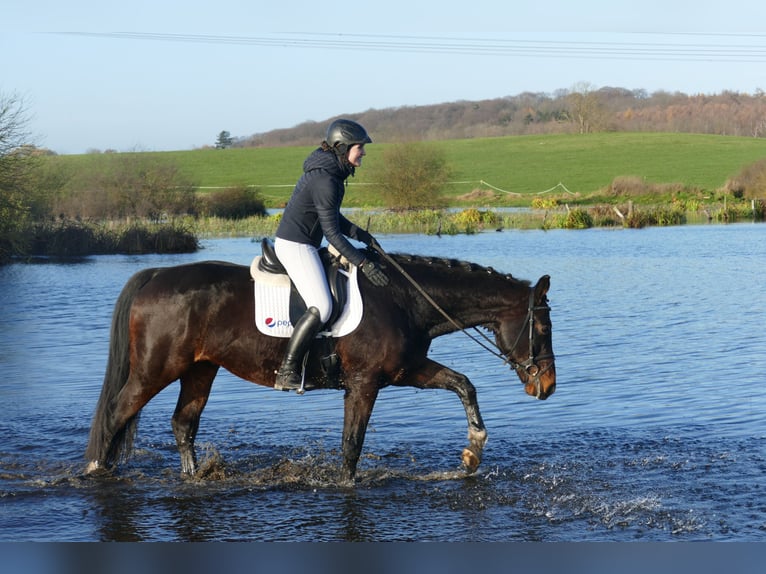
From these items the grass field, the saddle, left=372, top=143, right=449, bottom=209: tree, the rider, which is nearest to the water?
the rider

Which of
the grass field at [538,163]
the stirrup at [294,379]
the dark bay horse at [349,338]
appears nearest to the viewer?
the stirrup at [294,379]

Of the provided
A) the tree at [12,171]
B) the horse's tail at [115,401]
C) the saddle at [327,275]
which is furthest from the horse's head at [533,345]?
the tree at [12,171]

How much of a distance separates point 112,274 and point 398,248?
1066 cm

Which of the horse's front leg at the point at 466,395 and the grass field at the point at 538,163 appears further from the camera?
the grass field at the point at 538,163

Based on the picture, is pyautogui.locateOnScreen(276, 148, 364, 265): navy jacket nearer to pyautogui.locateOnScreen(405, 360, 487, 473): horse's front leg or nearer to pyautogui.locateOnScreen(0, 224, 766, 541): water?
pyautogui.locateOnScreen(405, 360, 487, 473): horse's front leg

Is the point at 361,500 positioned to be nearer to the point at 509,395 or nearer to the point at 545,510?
the point at 545,510

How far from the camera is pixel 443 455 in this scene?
895cm

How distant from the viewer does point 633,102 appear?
149 meters

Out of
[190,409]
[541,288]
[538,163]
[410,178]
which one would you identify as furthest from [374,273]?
→ [538,163]

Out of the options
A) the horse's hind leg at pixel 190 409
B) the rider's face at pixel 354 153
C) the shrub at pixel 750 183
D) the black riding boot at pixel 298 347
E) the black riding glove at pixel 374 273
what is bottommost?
the horse's hind leg at pixel 190 409

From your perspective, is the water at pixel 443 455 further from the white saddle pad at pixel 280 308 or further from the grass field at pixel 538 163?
the grass field at pixel 538 163

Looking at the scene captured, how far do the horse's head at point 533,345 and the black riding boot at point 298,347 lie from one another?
1595 mm

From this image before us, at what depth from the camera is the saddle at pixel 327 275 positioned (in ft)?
25.7

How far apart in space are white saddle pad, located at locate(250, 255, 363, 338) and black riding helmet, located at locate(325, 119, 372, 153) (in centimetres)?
99
